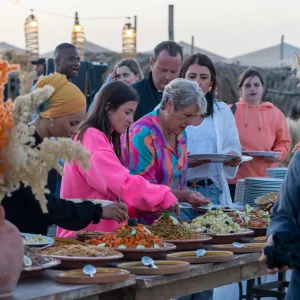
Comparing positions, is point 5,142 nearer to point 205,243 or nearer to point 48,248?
point 48,248

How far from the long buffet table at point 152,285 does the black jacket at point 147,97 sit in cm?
238

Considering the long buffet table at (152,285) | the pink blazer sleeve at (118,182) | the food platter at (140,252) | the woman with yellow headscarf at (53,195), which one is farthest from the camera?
the pink blazer sleeve at (118,182)

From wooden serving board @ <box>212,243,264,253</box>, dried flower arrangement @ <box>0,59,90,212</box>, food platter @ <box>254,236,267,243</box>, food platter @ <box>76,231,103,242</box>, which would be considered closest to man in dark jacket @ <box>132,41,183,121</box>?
food platter @ <box>254,236,267,243</box>

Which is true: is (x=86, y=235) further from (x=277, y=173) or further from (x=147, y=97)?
(x=277, y=173)

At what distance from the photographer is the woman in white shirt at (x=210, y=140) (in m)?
5.88

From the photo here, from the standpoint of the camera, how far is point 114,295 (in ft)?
11.3

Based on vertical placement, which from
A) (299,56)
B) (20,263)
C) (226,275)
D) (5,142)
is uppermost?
(299,56)

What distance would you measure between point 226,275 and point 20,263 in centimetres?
133

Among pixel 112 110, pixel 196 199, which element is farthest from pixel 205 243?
pixel 112 110

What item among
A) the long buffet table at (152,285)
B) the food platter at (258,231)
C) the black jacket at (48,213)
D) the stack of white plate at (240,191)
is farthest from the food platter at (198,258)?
the stack of white plate at (240,191)

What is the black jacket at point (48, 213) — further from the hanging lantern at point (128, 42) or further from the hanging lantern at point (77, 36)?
the hanging lantern at point (128, 42)

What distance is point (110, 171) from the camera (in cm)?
450


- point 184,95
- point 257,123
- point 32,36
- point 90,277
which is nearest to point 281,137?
point 257,123

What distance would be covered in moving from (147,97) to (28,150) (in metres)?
3.76
